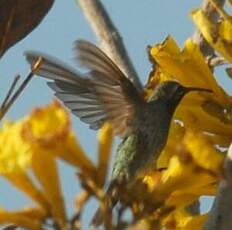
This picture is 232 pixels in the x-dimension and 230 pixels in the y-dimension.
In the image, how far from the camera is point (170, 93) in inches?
112

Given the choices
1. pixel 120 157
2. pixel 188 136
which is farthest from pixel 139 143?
pixel 188 136

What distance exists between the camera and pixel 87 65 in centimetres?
273

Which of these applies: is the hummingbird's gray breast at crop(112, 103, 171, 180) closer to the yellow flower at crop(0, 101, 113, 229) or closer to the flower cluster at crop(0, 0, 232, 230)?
the flower cluster at crop(0, 0, 232, 230)

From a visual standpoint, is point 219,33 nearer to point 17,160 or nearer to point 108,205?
point 108,205

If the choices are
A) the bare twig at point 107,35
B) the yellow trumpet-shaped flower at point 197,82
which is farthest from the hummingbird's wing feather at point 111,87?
the bare twig at point 107,35

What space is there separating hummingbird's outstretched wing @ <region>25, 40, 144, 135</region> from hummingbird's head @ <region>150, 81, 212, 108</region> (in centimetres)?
6

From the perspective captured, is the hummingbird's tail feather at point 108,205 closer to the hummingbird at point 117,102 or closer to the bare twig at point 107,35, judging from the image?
the hummingbird at point 117,102

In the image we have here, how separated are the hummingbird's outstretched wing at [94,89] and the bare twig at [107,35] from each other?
0.59 meters

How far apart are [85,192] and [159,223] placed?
0.13 metres

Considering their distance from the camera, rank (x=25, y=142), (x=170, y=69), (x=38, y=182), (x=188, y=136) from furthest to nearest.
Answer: (x=170, y=69), (x=188, y=136), (x=38, y=182), (x=25, y=142)

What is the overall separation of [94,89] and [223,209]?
1.24 m

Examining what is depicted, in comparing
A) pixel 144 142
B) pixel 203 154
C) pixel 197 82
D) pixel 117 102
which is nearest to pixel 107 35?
pixel 117 102

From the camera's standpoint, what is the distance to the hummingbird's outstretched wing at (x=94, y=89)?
2668 millimetres

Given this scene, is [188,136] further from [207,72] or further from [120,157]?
[120,157]
